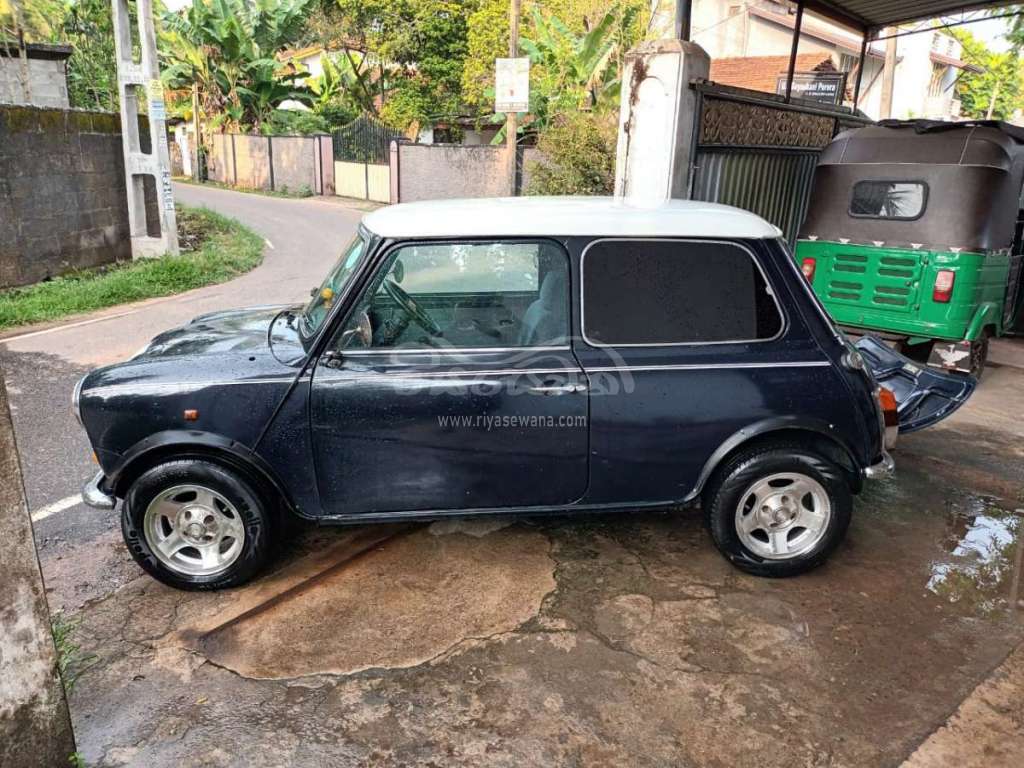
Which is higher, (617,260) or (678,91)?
(678,91)

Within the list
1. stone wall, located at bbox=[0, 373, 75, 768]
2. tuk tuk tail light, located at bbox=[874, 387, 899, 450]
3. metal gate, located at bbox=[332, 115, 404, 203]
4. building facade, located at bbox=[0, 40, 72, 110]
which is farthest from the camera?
metal gate, located at bbox=[332, 115, 404, 203]

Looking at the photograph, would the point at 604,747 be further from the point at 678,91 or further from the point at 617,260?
the point at 678,91

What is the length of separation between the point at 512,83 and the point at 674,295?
1251 centimetres

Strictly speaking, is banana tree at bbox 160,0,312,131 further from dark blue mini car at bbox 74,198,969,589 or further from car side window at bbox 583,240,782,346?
car side window at bbox 583,240,782,346

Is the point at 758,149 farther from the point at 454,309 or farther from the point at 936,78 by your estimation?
the point at 936,78

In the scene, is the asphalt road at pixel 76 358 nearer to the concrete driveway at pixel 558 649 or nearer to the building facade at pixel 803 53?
the concrete driveway at pixel 558 649

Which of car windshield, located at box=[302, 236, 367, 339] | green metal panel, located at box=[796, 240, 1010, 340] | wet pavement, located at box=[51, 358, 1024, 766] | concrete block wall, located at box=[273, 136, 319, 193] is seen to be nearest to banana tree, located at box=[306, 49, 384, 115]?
concrete block wall, located at box=[273, 136, 319, 193]

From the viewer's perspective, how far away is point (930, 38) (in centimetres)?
3425

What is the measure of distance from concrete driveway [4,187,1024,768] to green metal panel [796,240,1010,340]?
9.90 feet

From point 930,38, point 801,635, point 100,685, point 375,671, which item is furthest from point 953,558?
point 930,38

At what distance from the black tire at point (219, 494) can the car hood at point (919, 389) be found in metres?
3.48

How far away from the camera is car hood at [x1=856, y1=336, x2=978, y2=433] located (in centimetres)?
454

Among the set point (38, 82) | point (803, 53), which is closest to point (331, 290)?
point (38, 82)

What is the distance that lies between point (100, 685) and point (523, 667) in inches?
66.7
